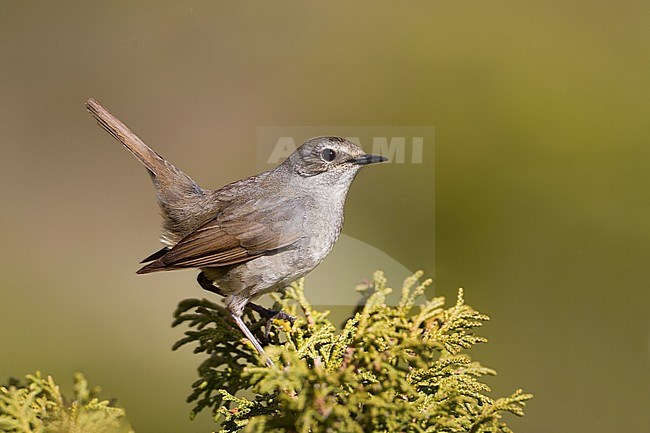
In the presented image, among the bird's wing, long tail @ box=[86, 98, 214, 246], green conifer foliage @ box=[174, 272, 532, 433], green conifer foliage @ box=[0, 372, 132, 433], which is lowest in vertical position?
green conifer foliage @ box=[0, 372, 132, 433]

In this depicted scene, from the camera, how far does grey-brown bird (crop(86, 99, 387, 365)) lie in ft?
4.66

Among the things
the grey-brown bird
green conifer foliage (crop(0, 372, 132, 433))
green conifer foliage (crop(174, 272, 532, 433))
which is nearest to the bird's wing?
the grey-brown bird

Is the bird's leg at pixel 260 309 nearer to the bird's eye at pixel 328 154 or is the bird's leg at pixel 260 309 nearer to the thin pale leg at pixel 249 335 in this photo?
the thin pale leg at pixel 249 335

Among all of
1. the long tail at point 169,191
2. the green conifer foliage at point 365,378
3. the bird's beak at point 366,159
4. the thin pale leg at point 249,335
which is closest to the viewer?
the green conifer foliage at point 365,378

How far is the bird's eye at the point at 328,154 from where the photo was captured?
4.85 feet

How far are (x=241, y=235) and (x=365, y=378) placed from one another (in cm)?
58

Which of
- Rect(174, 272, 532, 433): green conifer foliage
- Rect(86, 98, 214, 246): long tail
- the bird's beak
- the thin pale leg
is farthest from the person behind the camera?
Rect(86, 98, 214, 246): long tail

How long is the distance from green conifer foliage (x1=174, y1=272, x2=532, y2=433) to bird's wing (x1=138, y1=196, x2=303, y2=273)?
0.11 metres

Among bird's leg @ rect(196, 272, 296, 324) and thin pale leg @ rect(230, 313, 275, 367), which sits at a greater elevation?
bird's leg @ rect(196, 272, 296, 324)

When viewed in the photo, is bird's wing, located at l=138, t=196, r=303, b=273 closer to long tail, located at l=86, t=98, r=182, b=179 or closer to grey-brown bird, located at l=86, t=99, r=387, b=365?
grey-brown bird, located at l=86, t=99, r=387, b=365

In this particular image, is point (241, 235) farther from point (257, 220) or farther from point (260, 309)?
point (260, 309)

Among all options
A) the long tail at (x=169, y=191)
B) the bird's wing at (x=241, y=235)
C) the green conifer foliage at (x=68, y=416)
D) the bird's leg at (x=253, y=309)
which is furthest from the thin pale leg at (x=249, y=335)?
the green conifer foliage at (x=68, y=416)

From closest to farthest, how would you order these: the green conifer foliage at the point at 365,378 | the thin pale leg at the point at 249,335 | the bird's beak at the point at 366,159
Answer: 1. the green conifer foliage at the point at 365,378
2. the thin pale leg at the point at 249,335
3. the bird's beak at the point at 366,159

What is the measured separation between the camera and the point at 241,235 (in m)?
1.49
